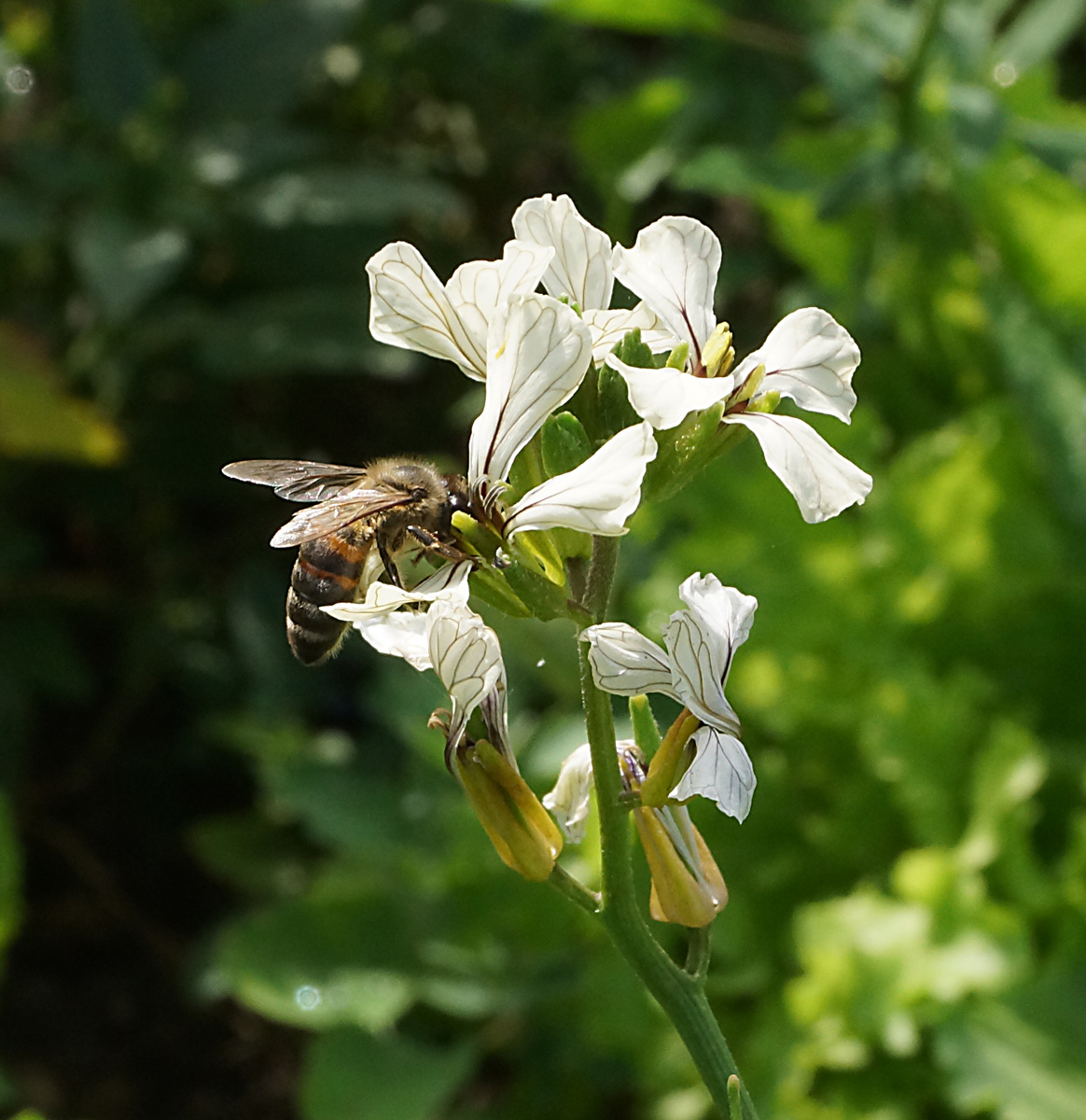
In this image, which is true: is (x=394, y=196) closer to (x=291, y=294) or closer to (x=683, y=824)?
(x=291, y=294)

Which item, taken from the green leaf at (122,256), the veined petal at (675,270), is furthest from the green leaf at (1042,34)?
the veined petal at (675,270)

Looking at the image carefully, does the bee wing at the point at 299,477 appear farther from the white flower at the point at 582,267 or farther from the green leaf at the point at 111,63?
the green leaf at the point at 111,63

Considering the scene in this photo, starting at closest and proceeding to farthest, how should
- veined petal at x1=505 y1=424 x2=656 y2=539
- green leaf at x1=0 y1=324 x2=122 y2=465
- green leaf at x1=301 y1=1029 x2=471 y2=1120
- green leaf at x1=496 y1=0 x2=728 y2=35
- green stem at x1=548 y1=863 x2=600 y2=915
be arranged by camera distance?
veined petal at x1=505 y1=424 x2=656 y2=539
green stem at x1=548 y1=863 x2=600 y2=915
green leaf at x1=301 y1=1029 x2=471 y2=1120
green leaf at x1=496 y1=0 x2=728 y2=35
green leaf at x1=0 y1=324 x2=122 y2=465

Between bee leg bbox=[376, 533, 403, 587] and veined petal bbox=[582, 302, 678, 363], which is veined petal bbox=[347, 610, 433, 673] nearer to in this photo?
bee leg bbox=[376, 533, 403, 587]

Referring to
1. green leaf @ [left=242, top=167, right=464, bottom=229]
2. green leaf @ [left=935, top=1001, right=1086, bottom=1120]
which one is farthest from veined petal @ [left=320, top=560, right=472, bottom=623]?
green leaf @ [left=242, top=167, right=464, bottom=229]

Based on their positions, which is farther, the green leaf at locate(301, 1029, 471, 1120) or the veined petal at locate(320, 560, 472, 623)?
the green leaf at locate(301, 1029, 471, 1120)

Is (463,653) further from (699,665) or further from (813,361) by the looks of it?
(813,361)
